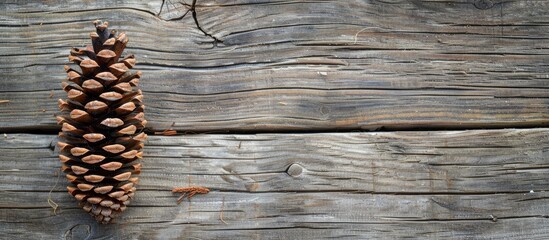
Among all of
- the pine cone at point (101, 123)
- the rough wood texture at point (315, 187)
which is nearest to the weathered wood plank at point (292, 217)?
the rough wood texture at point (315, 187)

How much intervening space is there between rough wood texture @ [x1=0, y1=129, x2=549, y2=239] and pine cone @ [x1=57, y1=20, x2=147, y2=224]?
5.7 inches

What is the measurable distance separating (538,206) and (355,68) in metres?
0.66

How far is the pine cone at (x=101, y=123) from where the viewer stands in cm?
149

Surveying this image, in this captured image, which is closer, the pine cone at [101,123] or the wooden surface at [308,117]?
the pine cone at [101,123]

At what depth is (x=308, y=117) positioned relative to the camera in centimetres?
174

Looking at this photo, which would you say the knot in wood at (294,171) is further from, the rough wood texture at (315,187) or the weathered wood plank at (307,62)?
the weathered wood plank at (307,62)

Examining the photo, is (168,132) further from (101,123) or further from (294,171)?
(294,171)

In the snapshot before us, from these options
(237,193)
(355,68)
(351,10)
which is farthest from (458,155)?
(237,193)

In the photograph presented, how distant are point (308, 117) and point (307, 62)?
0.16 m

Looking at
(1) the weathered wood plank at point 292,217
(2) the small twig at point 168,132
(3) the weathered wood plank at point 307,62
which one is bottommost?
(1) the weathered wood plank at point 292,217

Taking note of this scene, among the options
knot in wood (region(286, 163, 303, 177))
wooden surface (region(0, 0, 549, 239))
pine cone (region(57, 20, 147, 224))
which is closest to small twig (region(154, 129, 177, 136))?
wooden surface (region(0, 0, 549, 239))

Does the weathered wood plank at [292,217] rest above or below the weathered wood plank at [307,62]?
below

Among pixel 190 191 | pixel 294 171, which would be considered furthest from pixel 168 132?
pixel 294 171

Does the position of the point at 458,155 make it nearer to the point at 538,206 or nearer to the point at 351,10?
the point at 538,206
